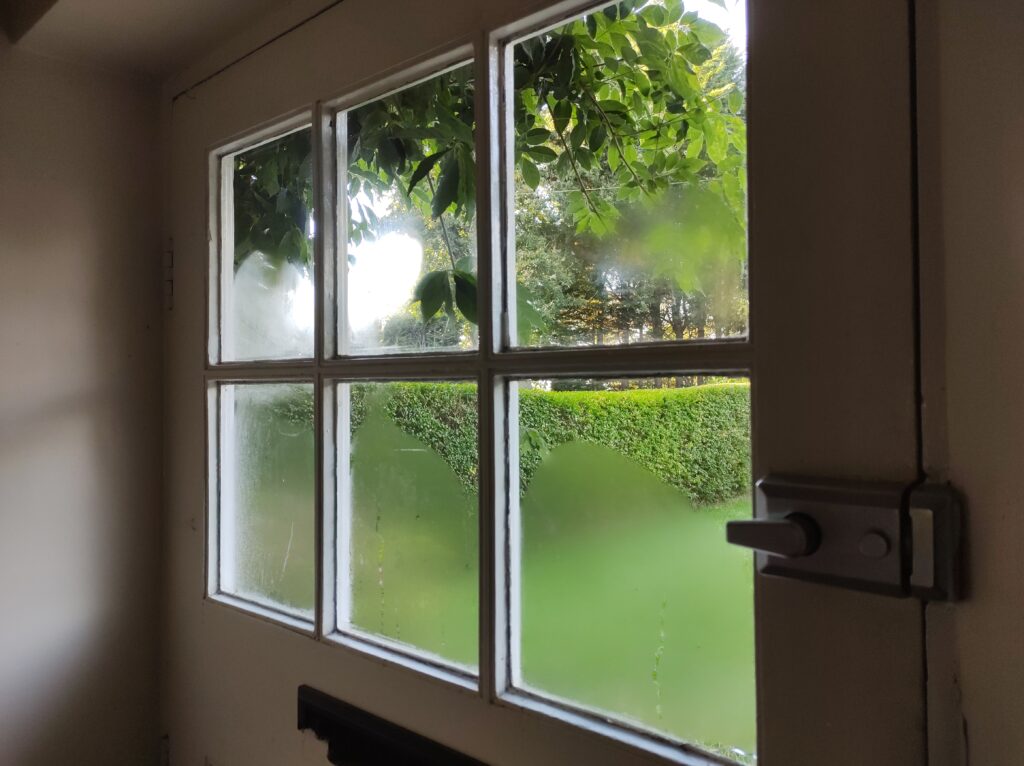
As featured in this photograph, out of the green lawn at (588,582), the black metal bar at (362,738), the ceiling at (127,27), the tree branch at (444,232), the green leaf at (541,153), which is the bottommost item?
the black metal bar at (362,738)

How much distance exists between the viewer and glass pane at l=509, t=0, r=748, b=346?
529mm

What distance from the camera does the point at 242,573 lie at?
91 centimetres

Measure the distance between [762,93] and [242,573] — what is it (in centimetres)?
82

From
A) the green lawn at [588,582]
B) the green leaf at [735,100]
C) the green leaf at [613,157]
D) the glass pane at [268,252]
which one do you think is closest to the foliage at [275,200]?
the glass pane at [268,252]

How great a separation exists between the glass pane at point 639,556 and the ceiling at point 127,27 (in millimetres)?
612

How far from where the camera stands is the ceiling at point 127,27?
82 cm

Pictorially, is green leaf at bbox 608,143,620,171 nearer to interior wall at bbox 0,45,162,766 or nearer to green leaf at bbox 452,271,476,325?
green leaf at bbox 452,271,476,325

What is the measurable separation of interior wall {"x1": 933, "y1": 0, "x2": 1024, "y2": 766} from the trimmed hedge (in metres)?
0.14

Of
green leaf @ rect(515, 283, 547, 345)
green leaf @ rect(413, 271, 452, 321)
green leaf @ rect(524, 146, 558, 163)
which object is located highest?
green leaf @ rect(524, 146, 558, 163)

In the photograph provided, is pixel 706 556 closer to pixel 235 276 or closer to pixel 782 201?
pixel 782 201

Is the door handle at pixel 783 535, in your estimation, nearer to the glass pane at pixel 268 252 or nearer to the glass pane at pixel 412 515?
the glass pane at pixel 412 515

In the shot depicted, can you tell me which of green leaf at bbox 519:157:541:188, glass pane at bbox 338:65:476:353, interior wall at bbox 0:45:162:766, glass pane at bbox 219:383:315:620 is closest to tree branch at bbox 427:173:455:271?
Answer: glass pane at bbox 338:65:476:353

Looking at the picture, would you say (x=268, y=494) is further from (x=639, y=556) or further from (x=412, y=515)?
(x=639, y=556)

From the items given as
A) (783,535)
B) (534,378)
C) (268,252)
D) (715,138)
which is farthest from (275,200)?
(783,535)
